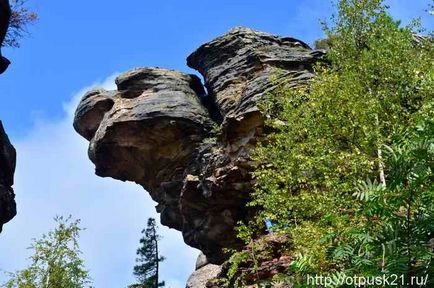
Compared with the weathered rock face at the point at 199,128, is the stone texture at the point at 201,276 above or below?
below

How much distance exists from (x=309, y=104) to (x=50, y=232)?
15.7 meters

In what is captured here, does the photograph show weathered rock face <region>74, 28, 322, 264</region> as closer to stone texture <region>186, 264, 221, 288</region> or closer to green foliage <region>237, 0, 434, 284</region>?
stone texture <region>186, 264, 221, 288</region>

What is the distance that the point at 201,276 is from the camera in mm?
35844

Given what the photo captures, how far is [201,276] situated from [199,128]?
1230cm

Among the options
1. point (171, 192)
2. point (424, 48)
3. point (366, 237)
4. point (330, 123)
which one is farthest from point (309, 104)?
point (171, 192)

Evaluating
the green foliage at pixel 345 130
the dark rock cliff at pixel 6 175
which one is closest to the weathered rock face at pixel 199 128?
the dark rock cliff at pixel 6 175

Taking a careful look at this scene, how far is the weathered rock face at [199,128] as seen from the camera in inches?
1008

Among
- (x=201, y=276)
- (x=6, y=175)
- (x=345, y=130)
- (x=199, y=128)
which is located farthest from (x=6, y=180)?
(x=345, y=130)

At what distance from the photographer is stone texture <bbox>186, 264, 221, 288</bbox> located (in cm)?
3493

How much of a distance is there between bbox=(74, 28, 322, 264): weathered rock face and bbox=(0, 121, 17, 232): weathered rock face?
5.61 metres

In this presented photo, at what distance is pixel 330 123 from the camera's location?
14555mm

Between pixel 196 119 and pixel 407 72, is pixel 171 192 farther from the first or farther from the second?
pixel 407 72

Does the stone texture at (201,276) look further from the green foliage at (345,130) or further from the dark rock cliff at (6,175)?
the green foliage at (345,130)

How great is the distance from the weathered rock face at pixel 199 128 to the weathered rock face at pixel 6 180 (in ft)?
18.4
